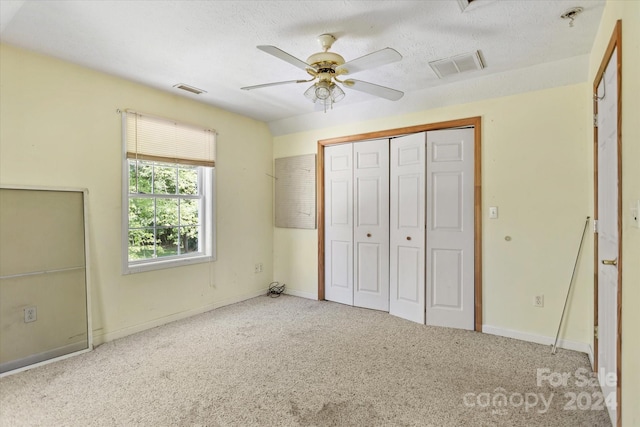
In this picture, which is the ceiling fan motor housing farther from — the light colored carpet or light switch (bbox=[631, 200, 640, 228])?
the light colored carpet

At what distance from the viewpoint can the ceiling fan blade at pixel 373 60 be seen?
76.6 inches

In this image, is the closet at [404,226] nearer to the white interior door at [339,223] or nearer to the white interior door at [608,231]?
the white interior door at [339,223]

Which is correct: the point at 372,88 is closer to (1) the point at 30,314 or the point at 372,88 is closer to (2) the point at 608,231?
(2) the point at 608,231

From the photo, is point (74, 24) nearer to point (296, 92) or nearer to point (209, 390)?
point (296, 92)

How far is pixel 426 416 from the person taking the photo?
6.11 ft

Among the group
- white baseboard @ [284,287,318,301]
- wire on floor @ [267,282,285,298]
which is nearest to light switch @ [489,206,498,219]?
white baseboard @ [284,287,318,301]

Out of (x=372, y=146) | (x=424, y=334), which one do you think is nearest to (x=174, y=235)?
(x=372, y=146)

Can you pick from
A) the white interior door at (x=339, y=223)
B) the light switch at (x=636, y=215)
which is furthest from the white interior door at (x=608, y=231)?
the white interior door at (x=339, y=223)

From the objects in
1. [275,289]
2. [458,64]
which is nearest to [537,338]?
[458,64]

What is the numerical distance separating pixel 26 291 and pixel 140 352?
0.96 m

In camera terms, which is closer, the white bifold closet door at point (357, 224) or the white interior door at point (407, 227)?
the white interior door at point (407, 227)

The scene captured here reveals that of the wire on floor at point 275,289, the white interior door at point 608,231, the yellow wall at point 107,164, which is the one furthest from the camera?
the wire on floor at point 275,289

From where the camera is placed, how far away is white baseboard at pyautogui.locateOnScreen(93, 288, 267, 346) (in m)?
2.88

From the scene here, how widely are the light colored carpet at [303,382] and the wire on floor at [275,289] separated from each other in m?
1.24
